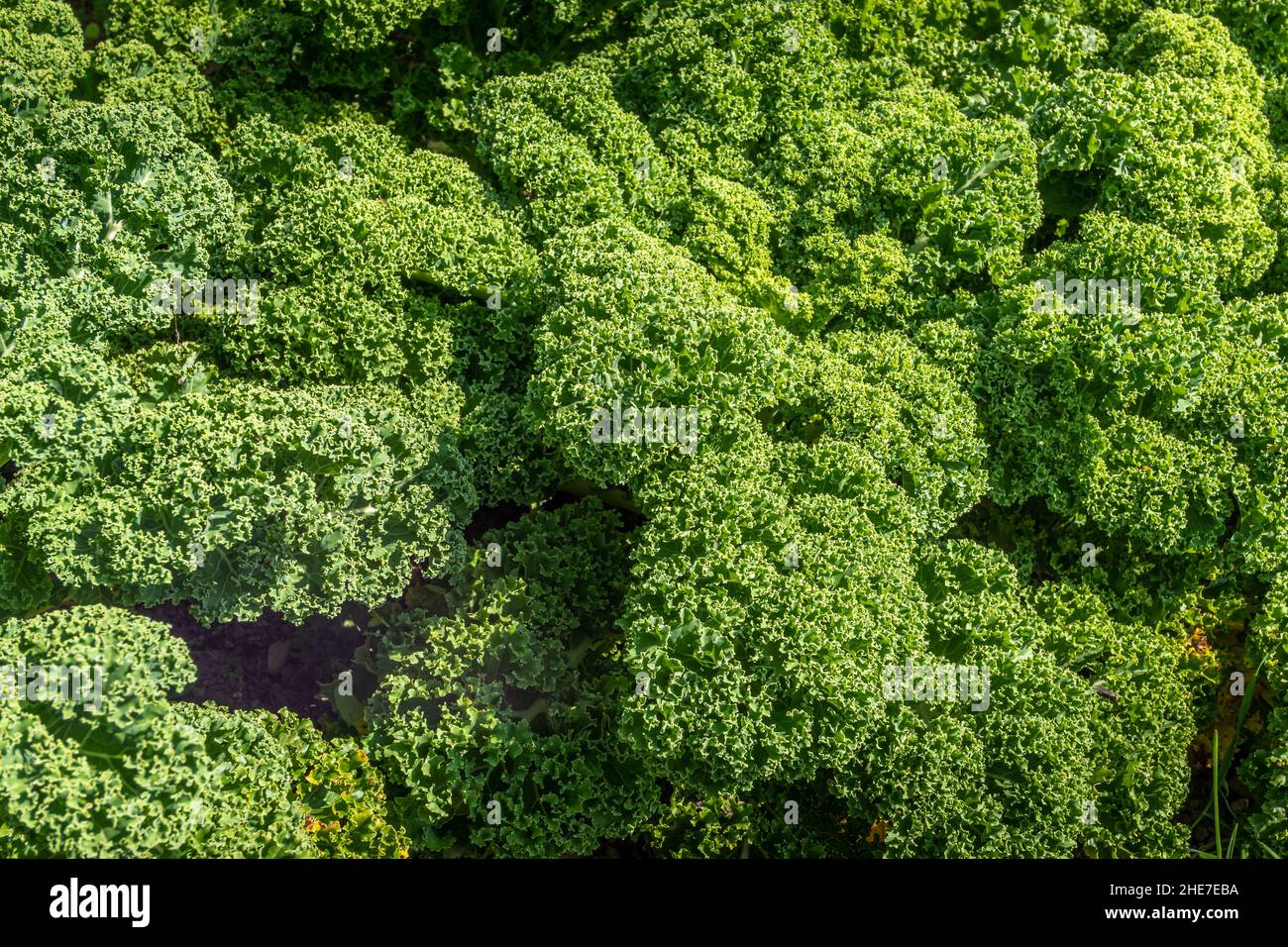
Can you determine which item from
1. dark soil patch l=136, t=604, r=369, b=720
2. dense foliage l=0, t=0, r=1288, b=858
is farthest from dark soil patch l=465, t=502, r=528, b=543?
dark soil patch l=136, t=604, r=369, b=720

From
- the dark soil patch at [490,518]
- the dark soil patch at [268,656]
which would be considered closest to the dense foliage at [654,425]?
the dark soil patch at [490,518]

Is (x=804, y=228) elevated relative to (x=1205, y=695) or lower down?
elevated

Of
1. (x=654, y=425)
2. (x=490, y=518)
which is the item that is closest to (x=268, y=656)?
(x=490, y=518)

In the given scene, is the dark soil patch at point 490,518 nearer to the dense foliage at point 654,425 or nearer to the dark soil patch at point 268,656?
the dense foliage at point 654,425

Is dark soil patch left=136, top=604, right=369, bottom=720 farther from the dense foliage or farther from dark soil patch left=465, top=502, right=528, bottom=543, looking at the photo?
dark soil patch left=465, top=502, right=528, bottom=543

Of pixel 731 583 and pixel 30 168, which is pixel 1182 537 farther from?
pixel 30 168

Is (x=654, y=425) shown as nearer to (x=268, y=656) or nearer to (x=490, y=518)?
(x=490, y=518)

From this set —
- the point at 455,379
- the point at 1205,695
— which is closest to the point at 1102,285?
the point at 1205,695
